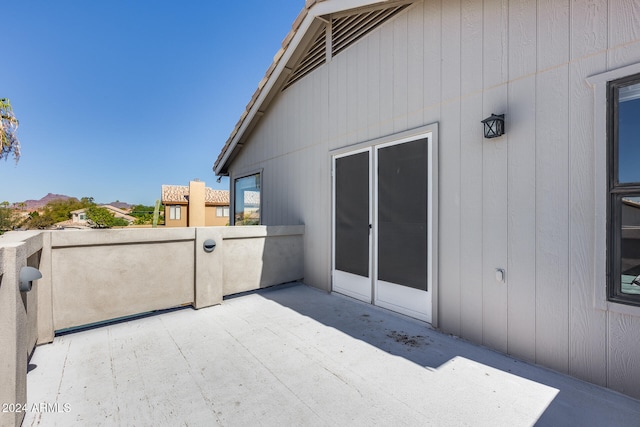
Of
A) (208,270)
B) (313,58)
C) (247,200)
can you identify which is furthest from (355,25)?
(247,200)

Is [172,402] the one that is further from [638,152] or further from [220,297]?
[638,152]

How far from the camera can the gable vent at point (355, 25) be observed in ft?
12.7

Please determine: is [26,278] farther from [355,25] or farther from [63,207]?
[63,207]

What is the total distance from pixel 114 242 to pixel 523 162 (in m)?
4.52

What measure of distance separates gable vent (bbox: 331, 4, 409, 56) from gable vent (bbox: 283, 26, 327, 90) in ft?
0.88

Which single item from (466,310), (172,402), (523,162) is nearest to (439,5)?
(523,162)

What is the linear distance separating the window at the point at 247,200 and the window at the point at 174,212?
18.7 m

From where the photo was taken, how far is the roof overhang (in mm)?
4155

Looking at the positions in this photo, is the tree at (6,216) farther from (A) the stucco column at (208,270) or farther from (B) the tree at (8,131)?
(A) the stucco column at (208,270)

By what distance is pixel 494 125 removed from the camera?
2650mm

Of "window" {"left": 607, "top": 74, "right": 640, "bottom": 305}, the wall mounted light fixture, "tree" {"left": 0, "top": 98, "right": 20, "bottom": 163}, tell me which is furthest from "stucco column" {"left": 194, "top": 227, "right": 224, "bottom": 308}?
"tree" {"left": 0, "top": 98, "right": 20, "bottom": 163}

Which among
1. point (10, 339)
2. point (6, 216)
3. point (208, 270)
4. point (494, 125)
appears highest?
point (494, 125)

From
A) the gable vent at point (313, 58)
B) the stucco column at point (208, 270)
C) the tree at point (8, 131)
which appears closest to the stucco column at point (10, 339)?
the stucco column at point (208, 270)

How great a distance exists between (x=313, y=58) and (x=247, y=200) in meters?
4.01
